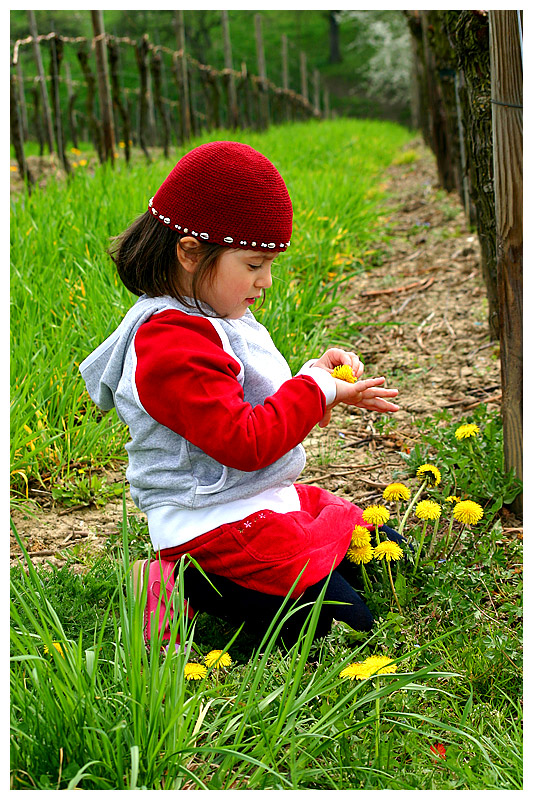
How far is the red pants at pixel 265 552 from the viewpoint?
4.74 ft

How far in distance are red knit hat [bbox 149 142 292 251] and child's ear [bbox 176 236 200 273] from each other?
17 mm

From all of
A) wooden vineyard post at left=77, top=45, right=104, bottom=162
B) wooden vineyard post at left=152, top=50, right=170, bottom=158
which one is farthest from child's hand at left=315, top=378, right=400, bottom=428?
wooden vineyard post at left=152, top=50, right=170, bottom=158

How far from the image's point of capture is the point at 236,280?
1417 millimetres

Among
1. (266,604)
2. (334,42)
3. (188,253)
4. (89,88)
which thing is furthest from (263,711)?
(334,42)

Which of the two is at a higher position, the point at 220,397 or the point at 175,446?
the point at 220,397

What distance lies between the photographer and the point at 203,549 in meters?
1.46

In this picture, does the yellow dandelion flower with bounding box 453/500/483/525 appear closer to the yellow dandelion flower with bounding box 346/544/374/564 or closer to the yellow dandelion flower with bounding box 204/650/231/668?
the yellow dandelion flower with bounding box 346/544/374/564

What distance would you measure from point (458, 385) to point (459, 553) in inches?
42.6

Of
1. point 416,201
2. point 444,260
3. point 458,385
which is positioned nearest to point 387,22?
point 416,201

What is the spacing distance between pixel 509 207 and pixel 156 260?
33.8 inches

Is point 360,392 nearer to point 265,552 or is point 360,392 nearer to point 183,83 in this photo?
point 265,552

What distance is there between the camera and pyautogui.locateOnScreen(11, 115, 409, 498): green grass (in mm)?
2141

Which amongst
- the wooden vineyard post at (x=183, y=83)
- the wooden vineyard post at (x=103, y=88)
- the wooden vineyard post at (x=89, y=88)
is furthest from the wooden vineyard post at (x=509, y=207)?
the wooden vineyard post at (x=183, y=83)

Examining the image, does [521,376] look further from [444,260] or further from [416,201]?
[416,201]
